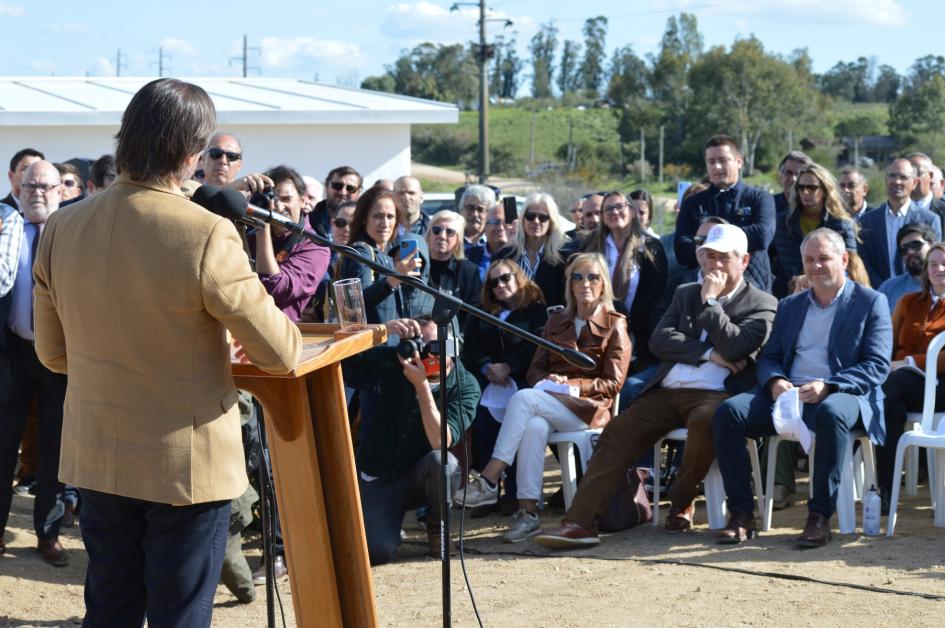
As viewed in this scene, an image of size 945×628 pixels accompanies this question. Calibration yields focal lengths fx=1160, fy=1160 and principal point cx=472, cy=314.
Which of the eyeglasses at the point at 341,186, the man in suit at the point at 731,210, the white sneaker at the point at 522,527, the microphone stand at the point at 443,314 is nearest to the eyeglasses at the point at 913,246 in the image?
the man in suit at the point at 731,210

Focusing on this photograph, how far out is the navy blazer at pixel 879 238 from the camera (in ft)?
24.8

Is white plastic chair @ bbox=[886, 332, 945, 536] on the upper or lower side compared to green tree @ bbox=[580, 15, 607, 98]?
lower

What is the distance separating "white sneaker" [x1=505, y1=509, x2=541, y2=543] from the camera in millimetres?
6008

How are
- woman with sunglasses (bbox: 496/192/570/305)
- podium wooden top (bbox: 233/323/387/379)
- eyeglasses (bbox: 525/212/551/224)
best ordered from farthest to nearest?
eyeglasses (bbox: 525/212/551/224) → woman with sunglasses (bbox: 496/192/570/305) → podium wooden top (bbox: 233/323/387/379)

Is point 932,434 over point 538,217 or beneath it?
beneath

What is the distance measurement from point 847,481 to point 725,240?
4.53 feet

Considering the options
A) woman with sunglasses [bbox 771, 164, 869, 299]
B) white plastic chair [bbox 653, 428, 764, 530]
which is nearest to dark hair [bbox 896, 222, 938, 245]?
woman with sunglasses [bbox 771, 164, 869, 299]

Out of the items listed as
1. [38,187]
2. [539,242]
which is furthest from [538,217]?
[38,187]

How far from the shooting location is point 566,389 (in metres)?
6.27

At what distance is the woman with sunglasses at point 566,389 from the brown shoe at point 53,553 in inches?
81.9

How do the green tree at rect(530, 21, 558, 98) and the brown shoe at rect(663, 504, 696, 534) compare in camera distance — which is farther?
the green tree at rect(530, 21, 558, 98)

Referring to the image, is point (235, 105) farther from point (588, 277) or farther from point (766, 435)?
point (766, 435)

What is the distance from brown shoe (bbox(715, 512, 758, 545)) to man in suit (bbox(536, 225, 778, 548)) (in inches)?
11.7

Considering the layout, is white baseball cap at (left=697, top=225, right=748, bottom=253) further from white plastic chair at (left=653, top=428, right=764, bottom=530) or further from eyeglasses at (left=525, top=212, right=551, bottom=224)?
eyeglasses at (left=525, top=212, right=551, bottom=224)
